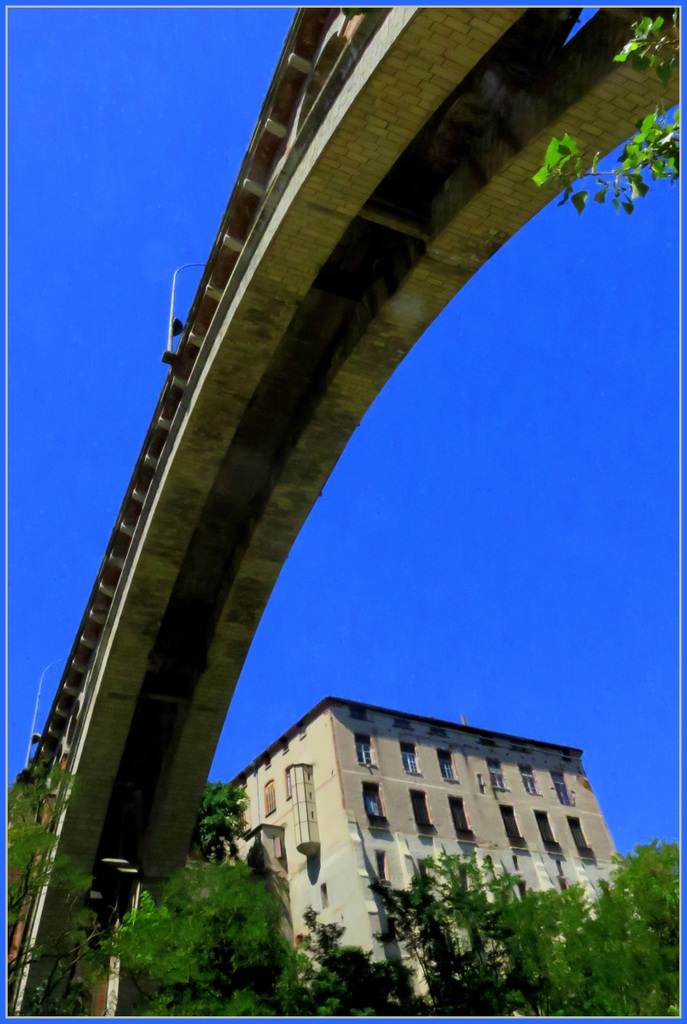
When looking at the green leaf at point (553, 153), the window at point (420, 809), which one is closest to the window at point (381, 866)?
the window at point (420, 809)

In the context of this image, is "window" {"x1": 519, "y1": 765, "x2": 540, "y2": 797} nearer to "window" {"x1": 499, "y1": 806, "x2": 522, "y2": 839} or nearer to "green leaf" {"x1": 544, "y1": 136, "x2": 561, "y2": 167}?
"window" {"x1": 499, "y1": 806, "x2": 522, "y2": 839}

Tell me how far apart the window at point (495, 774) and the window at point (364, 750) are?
134 inches

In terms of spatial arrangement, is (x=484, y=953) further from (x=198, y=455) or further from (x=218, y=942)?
(x=198, y=455)

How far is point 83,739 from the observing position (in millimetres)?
17953

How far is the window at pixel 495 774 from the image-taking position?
22406 millimetres

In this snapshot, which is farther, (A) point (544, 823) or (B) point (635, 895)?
(A) point (544, 823)

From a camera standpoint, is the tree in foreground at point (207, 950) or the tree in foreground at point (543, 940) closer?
the tree in foreground at point (207, 950)

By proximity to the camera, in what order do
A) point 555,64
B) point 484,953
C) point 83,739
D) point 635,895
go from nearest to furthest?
point 555,64
point 635,895
point 484,953
point 83,739

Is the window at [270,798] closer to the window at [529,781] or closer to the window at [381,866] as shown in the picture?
the window at [381,866]

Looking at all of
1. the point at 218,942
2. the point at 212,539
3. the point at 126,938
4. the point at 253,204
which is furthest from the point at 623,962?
the point at 253,204

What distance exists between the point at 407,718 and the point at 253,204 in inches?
578

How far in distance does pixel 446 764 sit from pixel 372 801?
2.74m

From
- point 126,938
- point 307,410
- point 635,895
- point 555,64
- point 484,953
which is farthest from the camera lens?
point 484,953

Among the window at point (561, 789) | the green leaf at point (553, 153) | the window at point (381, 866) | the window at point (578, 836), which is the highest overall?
the window at point (561, 789)
